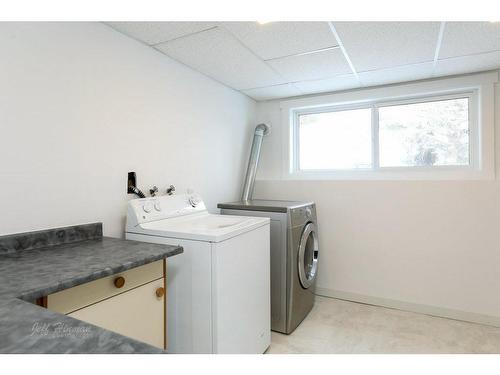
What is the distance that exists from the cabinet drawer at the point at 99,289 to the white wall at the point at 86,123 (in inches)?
21.3

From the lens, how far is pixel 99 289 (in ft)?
3.59

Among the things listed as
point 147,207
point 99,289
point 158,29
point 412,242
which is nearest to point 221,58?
point 158,29

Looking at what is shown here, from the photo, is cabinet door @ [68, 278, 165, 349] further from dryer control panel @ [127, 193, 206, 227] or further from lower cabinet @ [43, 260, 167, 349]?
dryer control panel @ [127, 193, 206, 227]

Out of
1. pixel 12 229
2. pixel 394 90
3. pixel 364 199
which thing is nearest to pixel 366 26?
pixel 394 90

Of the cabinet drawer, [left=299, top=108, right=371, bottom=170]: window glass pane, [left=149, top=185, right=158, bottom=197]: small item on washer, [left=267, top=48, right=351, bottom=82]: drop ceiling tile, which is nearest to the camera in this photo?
the cabinet drawer

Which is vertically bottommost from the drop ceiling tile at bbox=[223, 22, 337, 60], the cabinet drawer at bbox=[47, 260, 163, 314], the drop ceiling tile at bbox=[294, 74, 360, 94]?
the cabinet drawer at bbox=[47, 260, 163, 314]

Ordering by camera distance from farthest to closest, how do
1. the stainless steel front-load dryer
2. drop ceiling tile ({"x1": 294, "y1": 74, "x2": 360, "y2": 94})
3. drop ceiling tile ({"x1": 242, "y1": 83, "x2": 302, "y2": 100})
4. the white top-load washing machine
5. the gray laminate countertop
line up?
drop ceiling tile ({"x1": 242, "y1": 83, "x2": 302, "y2": 100}) → drop ceiling tile ({"x1": 294, "y1": 74, "x2": 360, "y2": 94}) → the stainless steel front-load dryer → the white top-load washing machine → the gray laminate countertop

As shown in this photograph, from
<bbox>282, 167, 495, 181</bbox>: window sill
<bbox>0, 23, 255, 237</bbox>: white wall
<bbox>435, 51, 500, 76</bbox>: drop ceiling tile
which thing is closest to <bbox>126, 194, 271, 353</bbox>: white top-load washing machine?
<bbox>0, 23, 255, 237</bbox>: white wall

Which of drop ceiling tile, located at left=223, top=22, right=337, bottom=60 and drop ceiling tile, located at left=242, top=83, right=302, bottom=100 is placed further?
drop ceiling tile, located at left=242, top=83, right=302, bottom=100

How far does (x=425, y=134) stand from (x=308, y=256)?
60.9 inches

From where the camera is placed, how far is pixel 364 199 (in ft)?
8.96

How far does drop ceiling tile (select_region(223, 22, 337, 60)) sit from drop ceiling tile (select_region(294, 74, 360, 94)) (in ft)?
2.13

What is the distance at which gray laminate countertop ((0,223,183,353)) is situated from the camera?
534 millimetres

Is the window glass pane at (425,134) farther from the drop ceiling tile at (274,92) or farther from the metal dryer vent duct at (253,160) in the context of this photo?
the metal dryer vent duct at (253,160)
